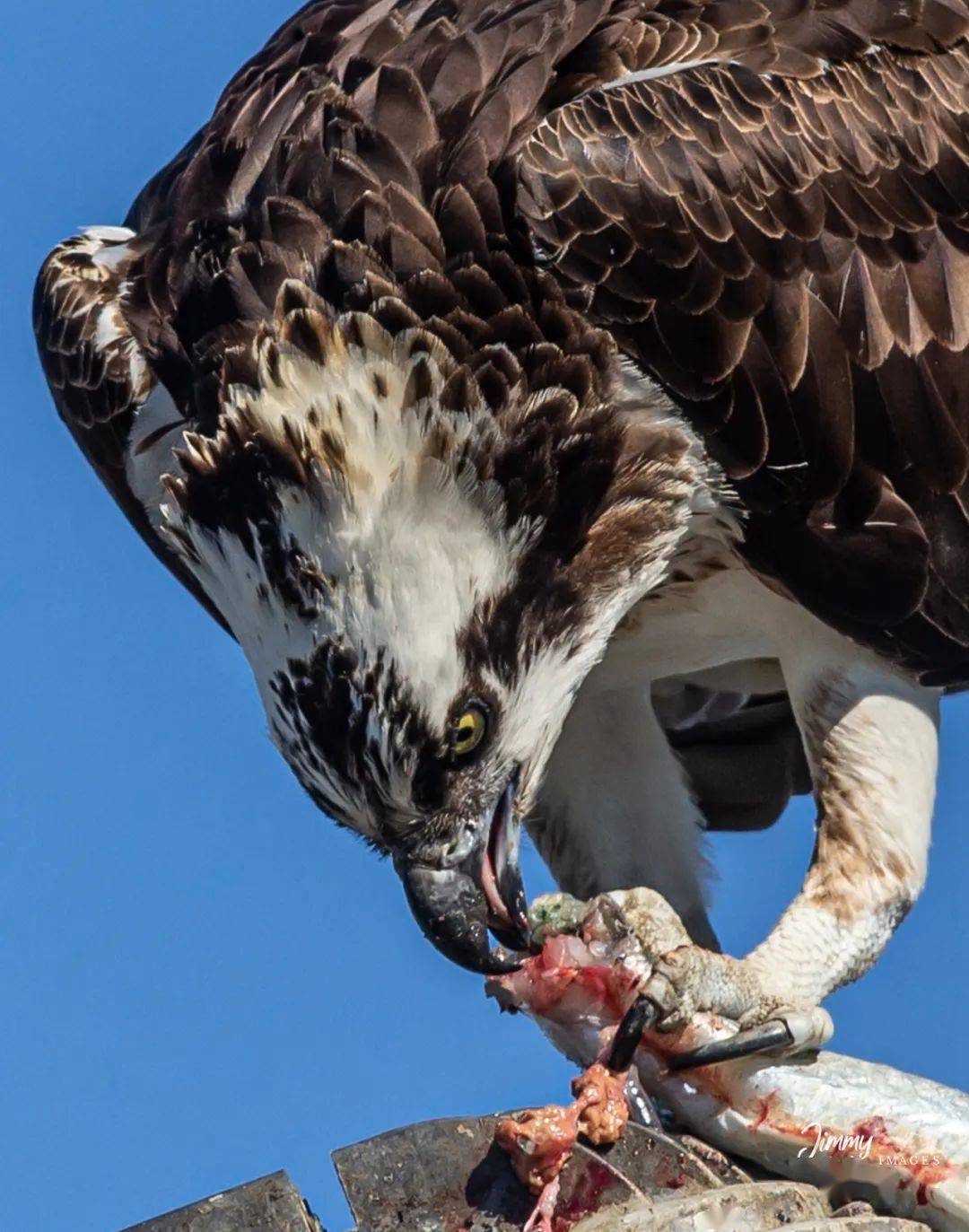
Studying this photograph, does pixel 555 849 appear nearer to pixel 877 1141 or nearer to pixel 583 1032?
pixel 583 1032

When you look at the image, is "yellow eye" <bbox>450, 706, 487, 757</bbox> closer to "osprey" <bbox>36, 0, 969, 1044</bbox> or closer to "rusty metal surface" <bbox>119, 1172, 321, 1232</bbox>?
"osprey" <bbox>36, 0, 969, 1044</bbox>

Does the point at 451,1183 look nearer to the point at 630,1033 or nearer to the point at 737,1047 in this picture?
the point at 630,1033

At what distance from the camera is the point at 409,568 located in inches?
244

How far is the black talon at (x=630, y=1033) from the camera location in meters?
5.82

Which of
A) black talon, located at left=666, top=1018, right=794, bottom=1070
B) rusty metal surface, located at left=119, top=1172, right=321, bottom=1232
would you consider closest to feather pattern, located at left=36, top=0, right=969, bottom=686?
black talon, located at left=666, top=1018, right=794, bottom=1070

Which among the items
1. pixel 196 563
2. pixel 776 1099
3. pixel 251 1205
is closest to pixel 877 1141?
pixel 776 1099

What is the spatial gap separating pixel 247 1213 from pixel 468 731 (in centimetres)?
180

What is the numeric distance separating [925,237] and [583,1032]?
2727mm

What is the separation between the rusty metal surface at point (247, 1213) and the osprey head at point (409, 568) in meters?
1.21

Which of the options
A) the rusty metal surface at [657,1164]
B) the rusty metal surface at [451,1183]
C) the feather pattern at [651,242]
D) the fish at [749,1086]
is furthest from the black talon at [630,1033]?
the feather pattern at [651,242]

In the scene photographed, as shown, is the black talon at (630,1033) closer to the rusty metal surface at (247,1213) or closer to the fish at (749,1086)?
the fish at (749,1086)

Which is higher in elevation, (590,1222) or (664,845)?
(664,845)

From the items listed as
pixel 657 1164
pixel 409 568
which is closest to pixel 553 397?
pixel 409 568

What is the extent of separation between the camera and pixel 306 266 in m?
6.44
